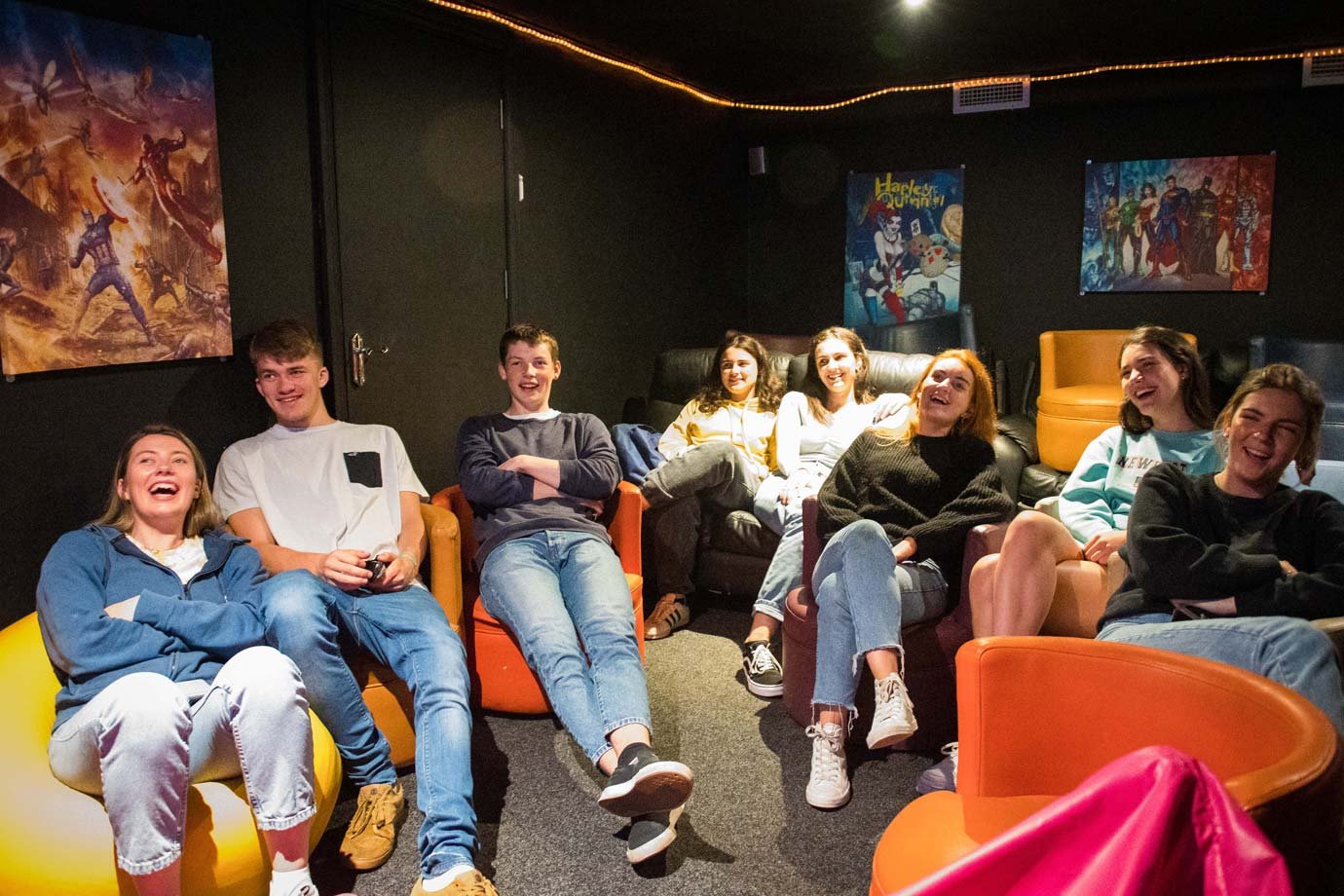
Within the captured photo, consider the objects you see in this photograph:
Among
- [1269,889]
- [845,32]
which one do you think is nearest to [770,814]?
[1269,889]

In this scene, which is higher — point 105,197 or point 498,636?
point 105,197

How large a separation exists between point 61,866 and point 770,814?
65.3 inches

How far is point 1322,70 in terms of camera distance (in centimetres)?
528

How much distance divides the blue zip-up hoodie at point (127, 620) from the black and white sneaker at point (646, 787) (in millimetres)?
953

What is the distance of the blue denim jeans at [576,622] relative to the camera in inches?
105

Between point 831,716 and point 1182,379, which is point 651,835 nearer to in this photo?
point 831,716

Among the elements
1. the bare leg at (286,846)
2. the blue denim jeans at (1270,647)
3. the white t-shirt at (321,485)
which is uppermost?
the white t-shirt at (321,485)

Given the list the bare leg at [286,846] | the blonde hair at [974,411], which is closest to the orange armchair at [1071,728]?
the bare leg at [286,846]

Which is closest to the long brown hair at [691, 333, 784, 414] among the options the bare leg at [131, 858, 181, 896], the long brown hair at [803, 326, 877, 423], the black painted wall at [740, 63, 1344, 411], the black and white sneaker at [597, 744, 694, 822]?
the long brown hair at [803, 326, 877, 423]

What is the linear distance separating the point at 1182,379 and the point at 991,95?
3.56 metres

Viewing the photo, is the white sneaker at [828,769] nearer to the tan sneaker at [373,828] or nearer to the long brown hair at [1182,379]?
the tan sneaker at [373,828]

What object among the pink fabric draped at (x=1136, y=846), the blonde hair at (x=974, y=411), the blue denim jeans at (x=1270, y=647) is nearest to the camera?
the pink fabric draped at (x=1136, y=846)

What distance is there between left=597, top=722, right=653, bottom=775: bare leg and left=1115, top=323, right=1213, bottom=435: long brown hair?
176cm

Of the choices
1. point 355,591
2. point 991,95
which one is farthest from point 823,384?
point 991,95
